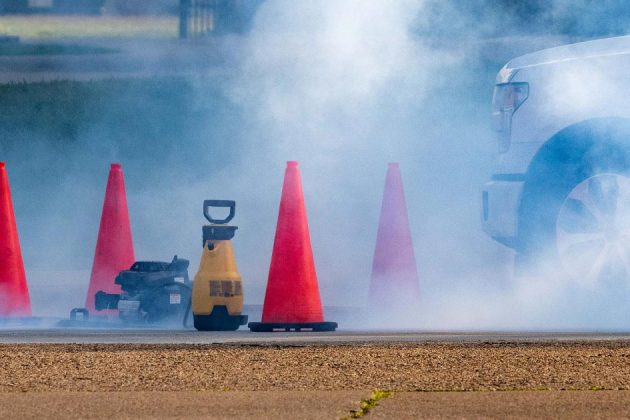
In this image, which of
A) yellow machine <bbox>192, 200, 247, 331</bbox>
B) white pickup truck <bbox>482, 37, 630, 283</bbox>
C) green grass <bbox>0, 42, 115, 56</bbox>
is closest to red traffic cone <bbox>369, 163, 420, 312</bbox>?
white pickup truck <bbox>482, 37, 630, 283</bbox>

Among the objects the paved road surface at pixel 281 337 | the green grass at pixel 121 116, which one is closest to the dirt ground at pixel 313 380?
the paved road surface at pixel 281 337

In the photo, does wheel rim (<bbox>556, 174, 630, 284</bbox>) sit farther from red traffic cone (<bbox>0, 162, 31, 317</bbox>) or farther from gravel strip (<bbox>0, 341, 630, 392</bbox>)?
red traffic cone (<bbox>0, 162, 31, 317</bbox>)

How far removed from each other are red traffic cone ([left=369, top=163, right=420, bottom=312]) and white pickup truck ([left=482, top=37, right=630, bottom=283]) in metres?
0.72

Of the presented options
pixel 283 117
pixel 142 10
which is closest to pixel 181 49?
pixel 142 10

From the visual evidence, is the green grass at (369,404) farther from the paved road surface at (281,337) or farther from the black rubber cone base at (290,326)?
the black rubber cone base at (290,326)

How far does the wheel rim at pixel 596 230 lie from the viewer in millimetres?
8742

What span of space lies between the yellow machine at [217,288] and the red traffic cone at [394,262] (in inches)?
44.2

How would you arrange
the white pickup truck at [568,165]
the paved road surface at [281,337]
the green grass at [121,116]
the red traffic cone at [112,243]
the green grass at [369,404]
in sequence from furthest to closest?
the green grass at [121,116] < the red traffic cone at [112,243] < the white pickup truck at [568,165] < the paved road surface at [281,337] < the green grass at [369,404]

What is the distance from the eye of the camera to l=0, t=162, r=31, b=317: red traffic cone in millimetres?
9672

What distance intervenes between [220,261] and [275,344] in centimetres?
135

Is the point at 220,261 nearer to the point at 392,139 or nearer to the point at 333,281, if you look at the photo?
the point at 333,281

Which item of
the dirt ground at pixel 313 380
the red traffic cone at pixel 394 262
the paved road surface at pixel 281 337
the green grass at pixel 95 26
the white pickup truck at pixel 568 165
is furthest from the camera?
the green grass at pixel 95 26

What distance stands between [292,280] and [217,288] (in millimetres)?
427

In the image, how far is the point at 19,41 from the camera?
87.0 ft
